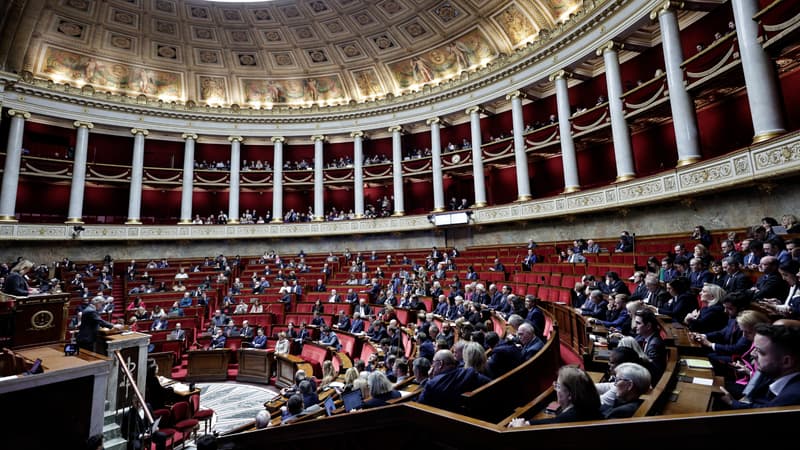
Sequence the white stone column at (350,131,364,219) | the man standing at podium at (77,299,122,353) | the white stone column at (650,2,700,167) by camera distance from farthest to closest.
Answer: the white stone column at (350,131,364,219), the white stone column at (650,2,700,167), the man standing at podium at (77,299,122,353)

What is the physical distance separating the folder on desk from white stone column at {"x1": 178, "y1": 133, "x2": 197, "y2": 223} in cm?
2224

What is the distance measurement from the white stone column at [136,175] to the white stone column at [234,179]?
4324 mm

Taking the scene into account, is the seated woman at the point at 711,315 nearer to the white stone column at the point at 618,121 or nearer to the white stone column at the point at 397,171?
the white stone column at the point at 618,121

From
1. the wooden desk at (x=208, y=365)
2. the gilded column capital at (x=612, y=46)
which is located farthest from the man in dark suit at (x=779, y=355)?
the gilded column capital at (x=612, y=46)

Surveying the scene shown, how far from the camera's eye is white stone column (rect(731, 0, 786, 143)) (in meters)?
8.18

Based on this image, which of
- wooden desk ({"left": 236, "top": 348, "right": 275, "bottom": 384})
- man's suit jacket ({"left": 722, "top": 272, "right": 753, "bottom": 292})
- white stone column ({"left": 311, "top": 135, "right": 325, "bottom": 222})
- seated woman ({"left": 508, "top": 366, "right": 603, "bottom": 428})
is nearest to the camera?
seated woman ({"left": 508, "top": 366, "right": 603, "bottom": 428})

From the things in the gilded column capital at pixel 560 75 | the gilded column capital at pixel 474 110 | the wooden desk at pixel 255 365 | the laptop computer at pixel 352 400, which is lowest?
the wooden desk at pixel 255 365

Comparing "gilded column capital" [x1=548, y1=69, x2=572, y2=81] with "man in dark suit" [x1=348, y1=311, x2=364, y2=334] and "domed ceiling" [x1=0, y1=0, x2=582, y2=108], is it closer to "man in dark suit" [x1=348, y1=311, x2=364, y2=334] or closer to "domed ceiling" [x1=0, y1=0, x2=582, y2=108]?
"domed ceiling" [x1=0, y1=0, x2=582, y2=108]

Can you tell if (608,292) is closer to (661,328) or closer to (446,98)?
(661,328)

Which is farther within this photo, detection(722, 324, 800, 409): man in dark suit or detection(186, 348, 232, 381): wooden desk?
detection(186, 348, 232, 381): wooden desk

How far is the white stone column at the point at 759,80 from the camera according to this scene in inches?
322

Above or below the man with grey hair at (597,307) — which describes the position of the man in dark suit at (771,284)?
above

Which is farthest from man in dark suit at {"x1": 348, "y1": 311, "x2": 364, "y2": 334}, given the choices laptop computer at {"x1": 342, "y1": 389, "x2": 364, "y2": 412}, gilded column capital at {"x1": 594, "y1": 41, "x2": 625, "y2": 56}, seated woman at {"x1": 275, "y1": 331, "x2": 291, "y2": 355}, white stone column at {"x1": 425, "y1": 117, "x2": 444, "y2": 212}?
gilded column capital at {"x1": 594, "y1": 41, "x2": 625, "y2": 56}

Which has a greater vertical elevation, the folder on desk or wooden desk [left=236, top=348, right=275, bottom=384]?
the folder on desk
